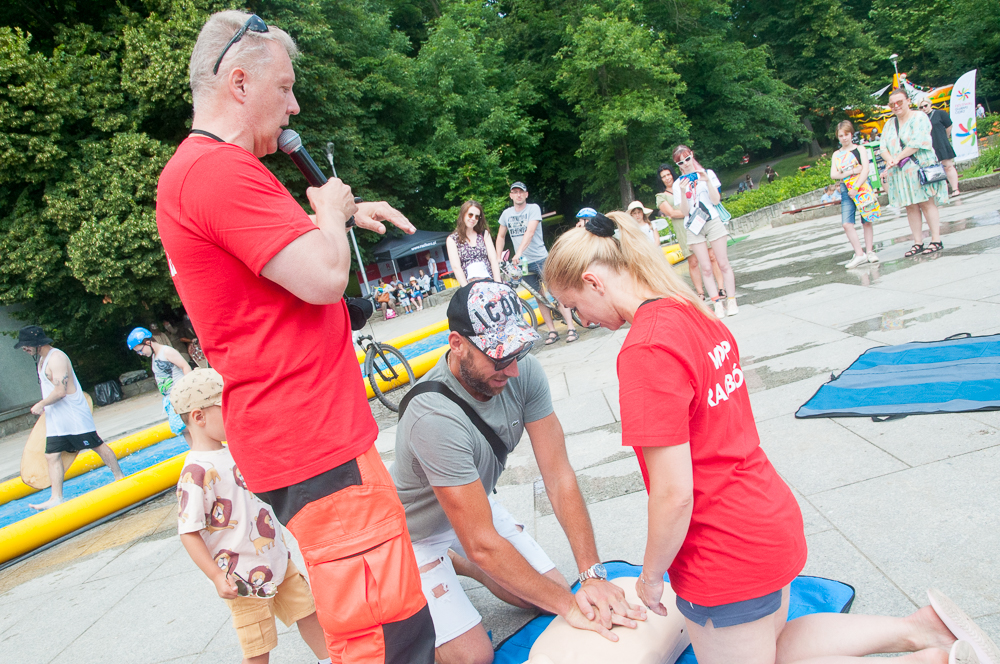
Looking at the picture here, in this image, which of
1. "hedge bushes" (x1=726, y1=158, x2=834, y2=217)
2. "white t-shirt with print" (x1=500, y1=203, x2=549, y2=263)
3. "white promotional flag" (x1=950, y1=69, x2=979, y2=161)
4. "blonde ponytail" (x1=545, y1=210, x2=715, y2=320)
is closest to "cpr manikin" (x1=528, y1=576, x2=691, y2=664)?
"blonde ponytail" (x1=545, y1=210, x2=715, y2=320)

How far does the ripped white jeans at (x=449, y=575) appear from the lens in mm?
2537

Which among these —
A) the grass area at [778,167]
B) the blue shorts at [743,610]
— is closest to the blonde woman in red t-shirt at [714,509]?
the blue shorts at [743,610]

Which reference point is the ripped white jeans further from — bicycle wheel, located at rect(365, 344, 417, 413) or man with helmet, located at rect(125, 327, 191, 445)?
man with helmet, located at rect(125, 327, 191, 445)

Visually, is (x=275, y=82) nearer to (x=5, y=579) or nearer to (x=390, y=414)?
(x=5, y=579)

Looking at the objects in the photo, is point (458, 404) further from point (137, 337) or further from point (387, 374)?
point (137, 337)

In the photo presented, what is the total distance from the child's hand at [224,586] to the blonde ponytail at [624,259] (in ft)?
5.48

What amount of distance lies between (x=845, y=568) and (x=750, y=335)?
3.92 m

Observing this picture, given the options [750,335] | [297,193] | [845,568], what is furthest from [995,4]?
[845,568]

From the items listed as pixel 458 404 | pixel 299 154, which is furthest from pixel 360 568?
pixel 299 154

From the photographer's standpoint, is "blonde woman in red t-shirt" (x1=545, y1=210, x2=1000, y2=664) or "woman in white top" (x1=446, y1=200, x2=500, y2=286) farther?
"woman in white top" (x1=446, y1=200, x2=500, y2=286)

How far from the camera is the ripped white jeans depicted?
254 centimetres

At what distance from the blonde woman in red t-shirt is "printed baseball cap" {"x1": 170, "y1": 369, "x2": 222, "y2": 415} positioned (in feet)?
5.79

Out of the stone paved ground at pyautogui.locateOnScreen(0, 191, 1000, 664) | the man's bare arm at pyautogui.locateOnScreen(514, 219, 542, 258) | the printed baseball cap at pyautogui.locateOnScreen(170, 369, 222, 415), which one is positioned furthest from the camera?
the man's bare arm at pyautogui.locateOnScreen(514, 219, 542, 258)

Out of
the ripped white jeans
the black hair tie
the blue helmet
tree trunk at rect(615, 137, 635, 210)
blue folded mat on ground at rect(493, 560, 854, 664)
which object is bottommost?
blue folded mat on ground at rect(493, 560, 854, 664)
